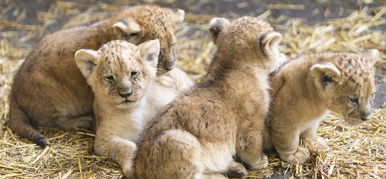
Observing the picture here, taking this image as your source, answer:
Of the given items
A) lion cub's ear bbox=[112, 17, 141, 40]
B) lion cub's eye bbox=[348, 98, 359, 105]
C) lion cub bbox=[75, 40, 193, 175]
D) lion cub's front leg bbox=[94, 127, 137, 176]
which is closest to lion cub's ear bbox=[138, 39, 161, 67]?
lion cub bbox=[75, 40, 193, 175]

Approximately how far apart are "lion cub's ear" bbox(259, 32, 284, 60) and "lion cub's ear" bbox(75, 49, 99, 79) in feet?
6.01

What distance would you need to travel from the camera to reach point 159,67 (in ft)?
23.6

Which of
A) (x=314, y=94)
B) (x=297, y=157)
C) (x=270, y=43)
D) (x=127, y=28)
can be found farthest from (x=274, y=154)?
(x=127, y=28)

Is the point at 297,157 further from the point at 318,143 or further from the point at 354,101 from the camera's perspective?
the point at 354,101

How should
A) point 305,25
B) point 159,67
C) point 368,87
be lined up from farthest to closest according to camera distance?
point 305,25
point 159,67
point 368,87

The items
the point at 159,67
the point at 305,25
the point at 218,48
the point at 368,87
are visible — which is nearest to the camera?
the point at 368,87

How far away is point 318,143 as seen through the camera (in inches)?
268

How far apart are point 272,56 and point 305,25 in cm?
482

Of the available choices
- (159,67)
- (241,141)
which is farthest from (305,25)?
(241,141)

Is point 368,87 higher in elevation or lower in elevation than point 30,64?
higher

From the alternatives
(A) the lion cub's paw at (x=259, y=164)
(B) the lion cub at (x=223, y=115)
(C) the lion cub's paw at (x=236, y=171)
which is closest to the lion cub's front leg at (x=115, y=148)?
(B) the lion cub at (x=223, y=115)

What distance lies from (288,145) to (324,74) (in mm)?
919

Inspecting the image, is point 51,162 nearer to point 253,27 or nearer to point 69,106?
point 69,106

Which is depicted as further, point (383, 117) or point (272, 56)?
point (383, 117)
